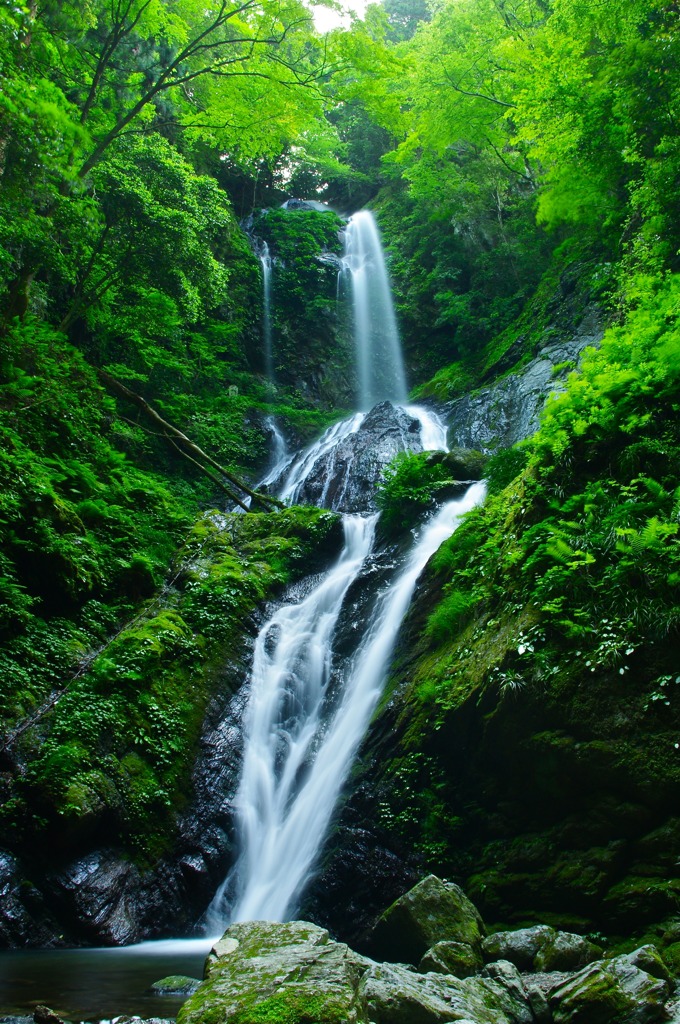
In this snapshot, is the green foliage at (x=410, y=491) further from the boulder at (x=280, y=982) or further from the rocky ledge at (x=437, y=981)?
the boulder at (x=280, y=982)

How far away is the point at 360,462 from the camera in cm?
1442

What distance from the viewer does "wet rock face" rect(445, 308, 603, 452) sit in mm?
13023

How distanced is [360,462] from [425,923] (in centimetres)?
1109

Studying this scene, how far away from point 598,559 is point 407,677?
2842 millimetres

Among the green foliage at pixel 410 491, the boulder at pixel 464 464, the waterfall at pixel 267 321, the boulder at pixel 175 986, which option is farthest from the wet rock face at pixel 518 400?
the boulder at pixel 175 986

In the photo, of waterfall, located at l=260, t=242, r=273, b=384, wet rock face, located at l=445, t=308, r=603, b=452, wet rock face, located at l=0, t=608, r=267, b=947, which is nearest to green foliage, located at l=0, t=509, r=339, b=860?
wet rock face, located at l=0, t=608, r=267, b=947

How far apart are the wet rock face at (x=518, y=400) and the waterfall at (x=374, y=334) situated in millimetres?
5887

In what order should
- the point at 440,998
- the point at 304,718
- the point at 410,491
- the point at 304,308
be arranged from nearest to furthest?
the point at 440,998 → the point at 304,718 → the point at 410,491 → the point at 304,308

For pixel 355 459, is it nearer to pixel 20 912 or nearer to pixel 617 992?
pixel 20 912

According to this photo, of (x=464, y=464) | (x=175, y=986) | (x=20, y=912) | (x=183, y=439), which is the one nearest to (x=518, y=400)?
(x=464, y=464)

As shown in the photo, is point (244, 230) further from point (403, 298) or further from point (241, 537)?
point (241, 537)

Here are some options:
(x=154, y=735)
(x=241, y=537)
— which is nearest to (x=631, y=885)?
(x=154, y=735)

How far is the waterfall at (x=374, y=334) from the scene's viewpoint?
21.2m

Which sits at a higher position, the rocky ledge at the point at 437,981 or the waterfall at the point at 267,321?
the waterfall at the point at 267,321
